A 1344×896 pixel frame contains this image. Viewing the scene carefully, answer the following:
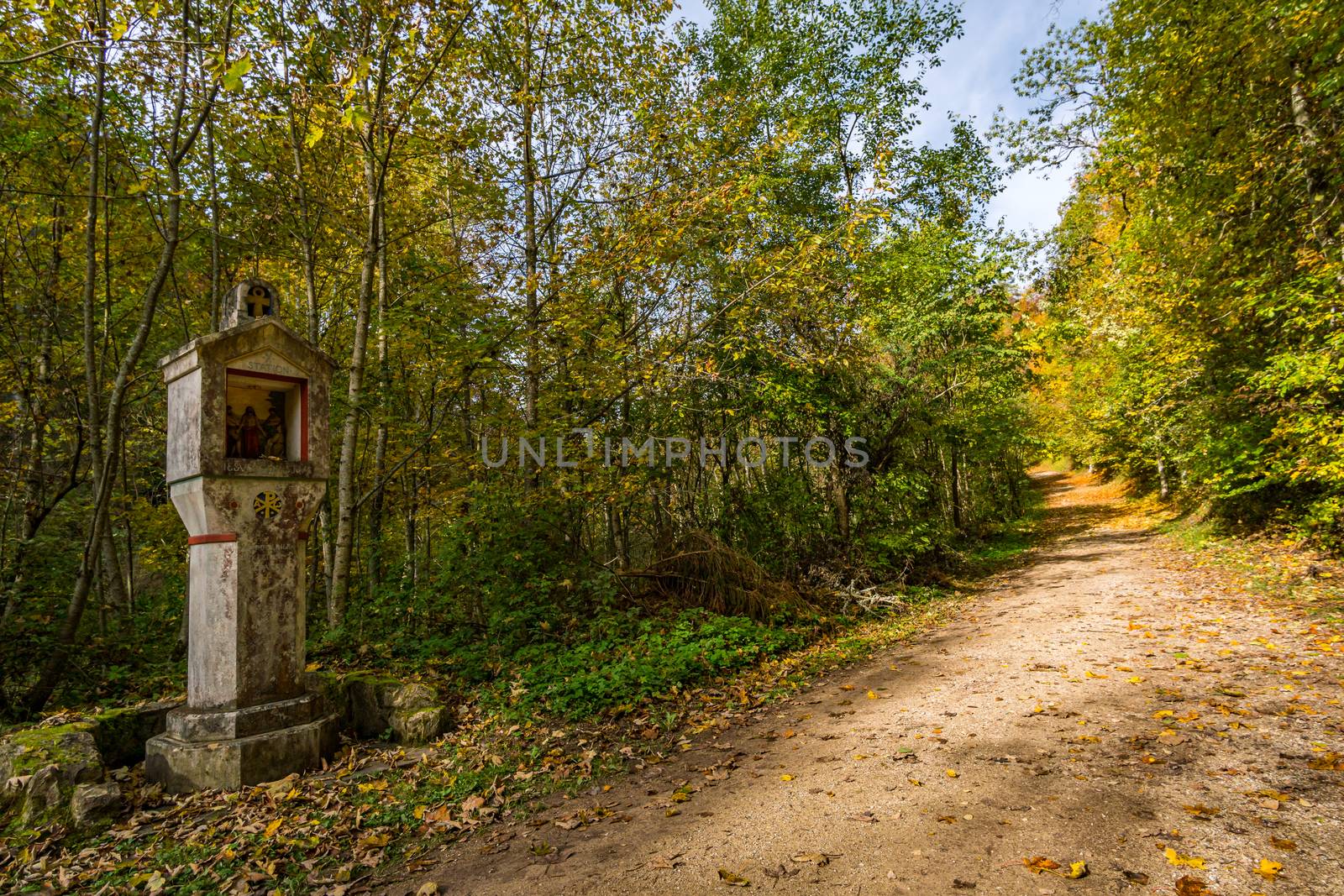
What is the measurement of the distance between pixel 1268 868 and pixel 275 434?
695 centimetres

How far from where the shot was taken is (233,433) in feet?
16.7

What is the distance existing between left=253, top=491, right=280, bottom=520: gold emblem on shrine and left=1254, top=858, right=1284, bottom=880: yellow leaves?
6454 mm

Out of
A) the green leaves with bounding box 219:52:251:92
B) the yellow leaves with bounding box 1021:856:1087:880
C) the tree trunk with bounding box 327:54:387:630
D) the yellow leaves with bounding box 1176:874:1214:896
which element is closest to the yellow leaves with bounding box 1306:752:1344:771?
the yellow leaves with bounding box 1176:874:1214:896

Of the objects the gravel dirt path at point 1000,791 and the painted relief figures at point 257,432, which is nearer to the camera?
the gravel dirt path at point 1000,791

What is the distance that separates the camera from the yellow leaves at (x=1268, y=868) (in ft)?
8.68

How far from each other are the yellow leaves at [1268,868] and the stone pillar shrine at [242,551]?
19.3 ft

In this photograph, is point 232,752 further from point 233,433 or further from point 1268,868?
point 1268,868

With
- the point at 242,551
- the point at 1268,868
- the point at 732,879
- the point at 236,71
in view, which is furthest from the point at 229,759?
the point at 1268,868

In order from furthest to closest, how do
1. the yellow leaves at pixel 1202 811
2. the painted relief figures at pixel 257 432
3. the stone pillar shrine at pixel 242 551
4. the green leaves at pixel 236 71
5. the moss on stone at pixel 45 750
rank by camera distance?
1. the painted relief figures at pixel 257 432
2. the stone pillar shrine at pixel 242 551
3. the moss on stone at pixel 45 750
4. the yellow leaves at pixel 1202 811
5. the green leaves at pixel 236 71

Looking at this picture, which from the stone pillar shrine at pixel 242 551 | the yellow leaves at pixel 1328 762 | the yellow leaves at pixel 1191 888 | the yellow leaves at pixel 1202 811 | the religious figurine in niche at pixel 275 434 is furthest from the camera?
the religious figurine in niche at pixel 275 434

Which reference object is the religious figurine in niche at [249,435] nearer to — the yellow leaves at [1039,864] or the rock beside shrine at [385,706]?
the rock beside shrine at [385,706]

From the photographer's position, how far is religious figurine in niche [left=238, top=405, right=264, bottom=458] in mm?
5133

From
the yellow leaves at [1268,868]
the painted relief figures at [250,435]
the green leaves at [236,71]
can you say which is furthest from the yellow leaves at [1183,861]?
the painted relief figures at [250,435]

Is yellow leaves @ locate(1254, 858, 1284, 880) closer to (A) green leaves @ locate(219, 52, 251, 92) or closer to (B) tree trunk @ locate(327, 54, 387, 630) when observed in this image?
(A) green leaves @ locate(219, 52, 251, 92)
